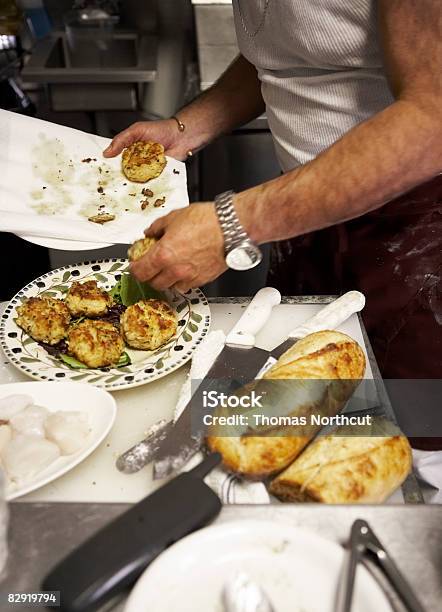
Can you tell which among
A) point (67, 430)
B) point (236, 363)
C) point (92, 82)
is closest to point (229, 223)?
point (236, 363)

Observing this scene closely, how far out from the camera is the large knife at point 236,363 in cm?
92

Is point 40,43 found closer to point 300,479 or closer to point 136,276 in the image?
point 136,276

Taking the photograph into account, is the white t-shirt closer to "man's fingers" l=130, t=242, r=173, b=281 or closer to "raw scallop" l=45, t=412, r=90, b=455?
"man's fingers" l=130, t=242, r=173, b=281

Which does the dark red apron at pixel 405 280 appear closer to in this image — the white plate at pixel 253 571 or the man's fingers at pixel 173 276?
the man's fingers at pixel 173 276

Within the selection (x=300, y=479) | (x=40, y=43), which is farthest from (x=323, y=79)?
(x=40, y=43)

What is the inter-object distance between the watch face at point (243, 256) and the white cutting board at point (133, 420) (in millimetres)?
150

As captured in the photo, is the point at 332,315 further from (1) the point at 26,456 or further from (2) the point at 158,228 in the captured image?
(1) the point at 26,456

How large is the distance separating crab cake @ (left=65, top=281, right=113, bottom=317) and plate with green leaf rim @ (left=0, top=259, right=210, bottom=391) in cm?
6

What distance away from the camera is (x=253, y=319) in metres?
1.22

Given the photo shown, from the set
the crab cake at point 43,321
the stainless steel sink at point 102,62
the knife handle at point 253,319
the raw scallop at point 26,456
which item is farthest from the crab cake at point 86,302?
the stainless steel sink at point 102,62

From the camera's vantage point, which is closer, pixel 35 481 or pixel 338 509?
pixel 338 509

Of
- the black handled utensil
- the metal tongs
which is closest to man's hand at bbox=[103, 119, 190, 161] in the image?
the black handled utensil

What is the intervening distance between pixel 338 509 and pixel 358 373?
1.13 feet

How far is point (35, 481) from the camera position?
35.1 inches
